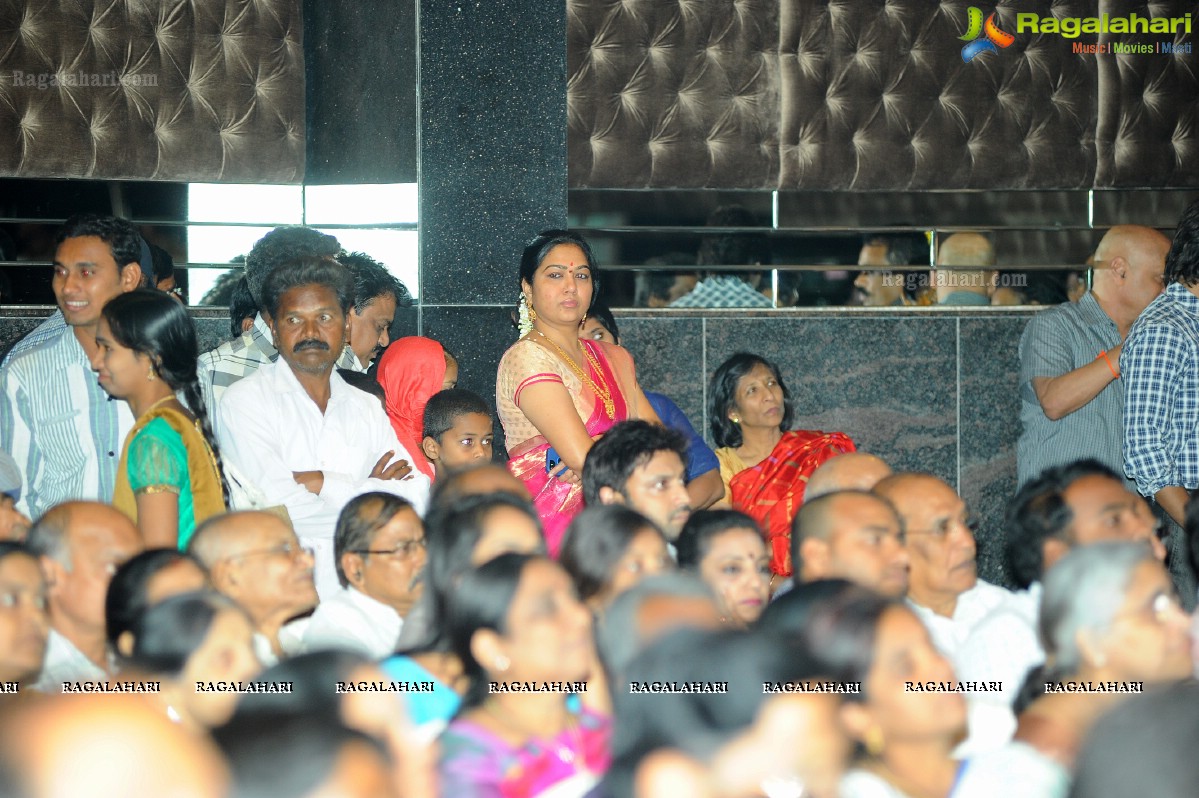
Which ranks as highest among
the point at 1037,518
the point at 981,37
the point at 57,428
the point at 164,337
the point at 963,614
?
the point at 981,37

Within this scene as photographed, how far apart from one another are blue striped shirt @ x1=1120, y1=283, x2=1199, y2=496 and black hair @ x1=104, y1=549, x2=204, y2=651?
9.67ft

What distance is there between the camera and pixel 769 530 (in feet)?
16.2

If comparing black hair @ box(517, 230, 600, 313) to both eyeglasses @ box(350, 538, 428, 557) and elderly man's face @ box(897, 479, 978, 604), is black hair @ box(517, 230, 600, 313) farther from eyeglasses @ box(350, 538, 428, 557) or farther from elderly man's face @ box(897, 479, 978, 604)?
elderly man's face @ box(897, 479, 978, 604)

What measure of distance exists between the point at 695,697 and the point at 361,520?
1789mm

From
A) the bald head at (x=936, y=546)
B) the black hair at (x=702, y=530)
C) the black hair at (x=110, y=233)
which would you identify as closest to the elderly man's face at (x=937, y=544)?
the bald head at (x=936, y=546)

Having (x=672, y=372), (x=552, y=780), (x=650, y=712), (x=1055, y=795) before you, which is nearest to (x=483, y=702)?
(x=552, y=780)

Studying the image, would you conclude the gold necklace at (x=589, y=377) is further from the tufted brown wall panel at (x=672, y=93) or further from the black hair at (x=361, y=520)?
the tufted brown wall panel at (x=672, y=93)

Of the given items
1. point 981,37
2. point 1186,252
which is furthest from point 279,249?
point 981,37

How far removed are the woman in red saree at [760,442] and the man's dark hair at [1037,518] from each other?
119 cm

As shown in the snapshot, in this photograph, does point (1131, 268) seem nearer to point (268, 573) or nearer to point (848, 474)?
point (848, 474)

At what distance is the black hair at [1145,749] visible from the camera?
161 centimetres

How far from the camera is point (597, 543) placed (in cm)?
321

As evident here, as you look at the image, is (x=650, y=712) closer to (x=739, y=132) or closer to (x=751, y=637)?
(x=751, y=637)

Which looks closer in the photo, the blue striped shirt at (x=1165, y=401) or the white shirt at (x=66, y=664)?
the white shirt at (x=66, y=664)
